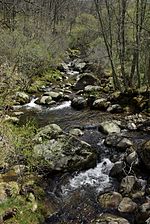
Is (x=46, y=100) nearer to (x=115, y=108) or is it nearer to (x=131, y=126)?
(x=115, y=108)

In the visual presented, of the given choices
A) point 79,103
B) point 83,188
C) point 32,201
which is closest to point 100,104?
point 79,103

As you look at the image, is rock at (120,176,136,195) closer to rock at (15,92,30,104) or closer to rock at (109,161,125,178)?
rock at (109,161,125,178)

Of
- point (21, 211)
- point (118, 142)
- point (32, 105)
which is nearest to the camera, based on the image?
point (21, 211)

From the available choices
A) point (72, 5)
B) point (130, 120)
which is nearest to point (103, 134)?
point (130, 120)

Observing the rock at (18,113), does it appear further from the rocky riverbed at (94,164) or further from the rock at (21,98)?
the rock at (21,98)

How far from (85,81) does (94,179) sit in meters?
12.0

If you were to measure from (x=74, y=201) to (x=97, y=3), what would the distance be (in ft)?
38.7

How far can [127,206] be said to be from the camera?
7.45 m

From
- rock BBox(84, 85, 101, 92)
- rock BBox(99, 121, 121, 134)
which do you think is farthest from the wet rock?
rock BBox(84, 85, 101, 92)

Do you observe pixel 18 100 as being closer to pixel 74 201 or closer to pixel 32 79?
pixel 32 79

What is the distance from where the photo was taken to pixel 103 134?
11594mm

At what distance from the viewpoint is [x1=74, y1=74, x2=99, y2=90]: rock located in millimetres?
19906

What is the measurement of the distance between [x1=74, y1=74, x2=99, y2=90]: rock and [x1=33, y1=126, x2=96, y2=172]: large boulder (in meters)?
9.98

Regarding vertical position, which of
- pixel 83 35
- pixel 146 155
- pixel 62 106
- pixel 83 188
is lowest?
pixel 83 188
